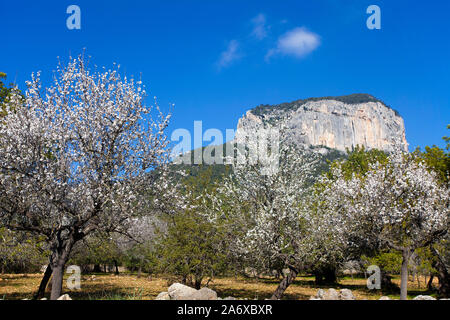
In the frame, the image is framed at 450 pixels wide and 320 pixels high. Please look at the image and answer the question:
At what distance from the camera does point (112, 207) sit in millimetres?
14883

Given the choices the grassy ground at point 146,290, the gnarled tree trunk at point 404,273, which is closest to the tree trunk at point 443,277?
the grassy ground at point 146,290

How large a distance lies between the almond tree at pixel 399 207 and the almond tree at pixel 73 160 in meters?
12.4

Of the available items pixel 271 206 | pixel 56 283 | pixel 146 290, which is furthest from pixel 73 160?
pixel 146 290

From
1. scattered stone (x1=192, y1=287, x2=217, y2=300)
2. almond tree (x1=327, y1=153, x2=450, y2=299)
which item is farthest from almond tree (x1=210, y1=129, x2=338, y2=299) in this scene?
almond tree (x1=327, y1=153, x2=450, y2=299)

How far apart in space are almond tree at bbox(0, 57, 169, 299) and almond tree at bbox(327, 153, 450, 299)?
12.4 metres

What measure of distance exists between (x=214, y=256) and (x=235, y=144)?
7902 millimetres

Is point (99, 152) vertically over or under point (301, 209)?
over

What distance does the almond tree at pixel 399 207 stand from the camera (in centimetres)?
→ 2006

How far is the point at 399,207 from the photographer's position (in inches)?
801

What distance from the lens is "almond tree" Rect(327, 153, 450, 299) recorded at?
20.1m

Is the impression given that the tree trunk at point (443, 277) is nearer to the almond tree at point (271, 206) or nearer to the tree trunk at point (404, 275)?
the tree trunk at point (404, 275)
